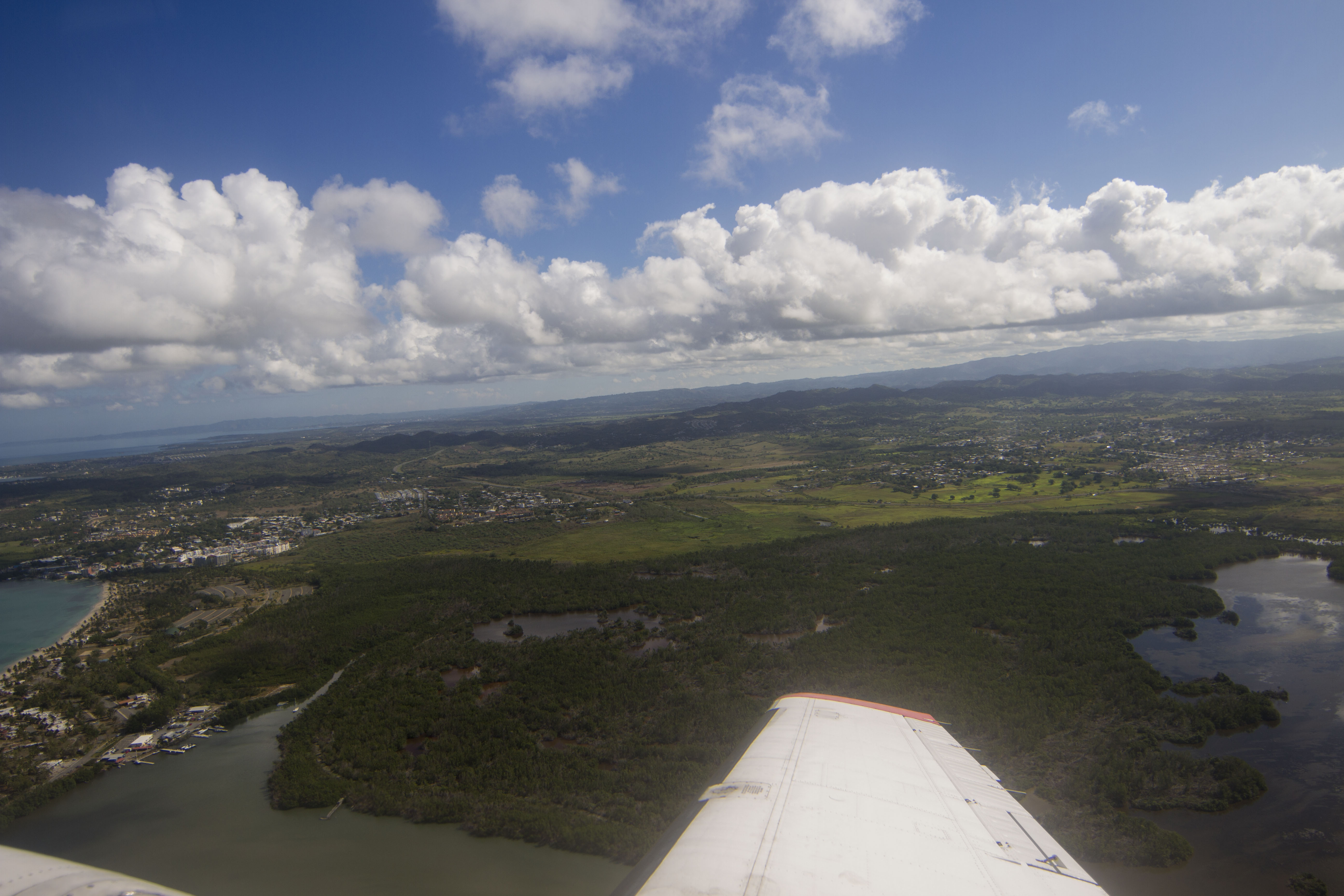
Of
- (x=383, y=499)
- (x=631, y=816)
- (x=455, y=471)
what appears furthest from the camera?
(x=455, y=471)

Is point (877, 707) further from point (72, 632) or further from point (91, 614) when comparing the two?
point (91, 614)

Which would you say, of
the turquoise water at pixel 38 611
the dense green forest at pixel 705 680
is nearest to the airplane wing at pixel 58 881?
the dense green forest at pixel 705 680

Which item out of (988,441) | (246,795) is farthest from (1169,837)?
(988,441)

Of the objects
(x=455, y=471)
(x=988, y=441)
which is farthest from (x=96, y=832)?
(x=988, y=441)

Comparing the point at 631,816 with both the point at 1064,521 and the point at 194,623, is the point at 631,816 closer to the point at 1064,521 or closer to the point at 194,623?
the point at 194,623

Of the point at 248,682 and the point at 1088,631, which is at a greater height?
the point at 248,682

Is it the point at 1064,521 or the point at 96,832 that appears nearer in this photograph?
the point at 96,832

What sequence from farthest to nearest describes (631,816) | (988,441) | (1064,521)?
(988,441) → (1064,521) → (631,816)

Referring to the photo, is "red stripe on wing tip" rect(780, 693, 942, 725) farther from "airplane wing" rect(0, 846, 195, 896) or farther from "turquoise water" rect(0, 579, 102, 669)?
"turquoise water" rect(0, 579, 102, 669)
